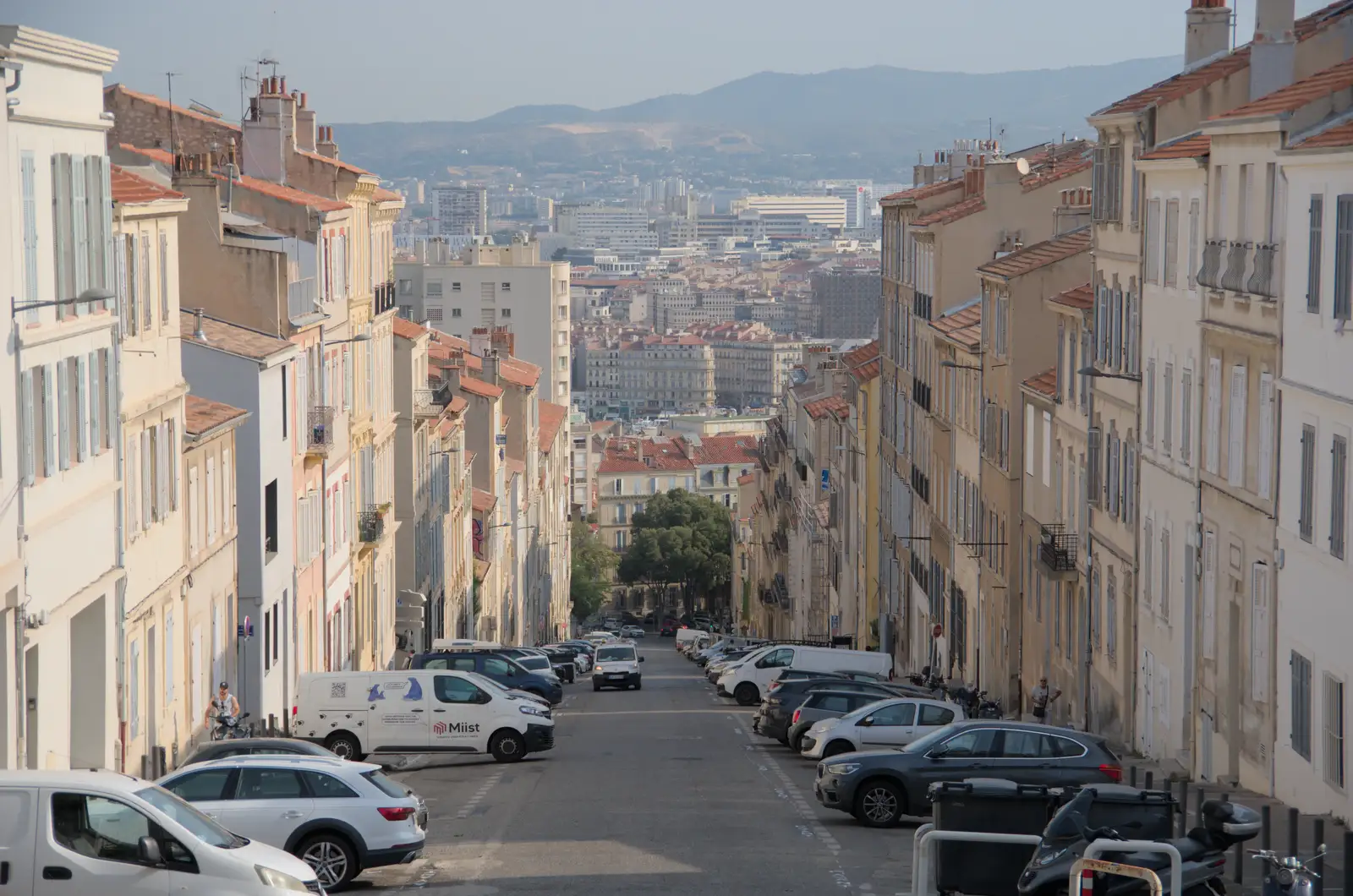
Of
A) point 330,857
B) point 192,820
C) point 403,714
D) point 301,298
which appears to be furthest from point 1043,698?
point 192,820

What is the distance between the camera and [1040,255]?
150 ft

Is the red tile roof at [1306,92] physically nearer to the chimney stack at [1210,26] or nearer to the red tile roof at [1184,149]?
the red tile roof at [1184,149]

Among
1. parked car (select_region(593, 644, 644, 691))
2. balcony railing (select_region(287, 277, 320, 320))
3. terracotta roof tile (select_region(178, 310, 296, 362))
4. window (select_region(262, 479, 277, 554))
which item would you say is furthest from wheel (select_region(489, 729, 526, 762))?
parked car (select_region(593, 644, 644, 691))

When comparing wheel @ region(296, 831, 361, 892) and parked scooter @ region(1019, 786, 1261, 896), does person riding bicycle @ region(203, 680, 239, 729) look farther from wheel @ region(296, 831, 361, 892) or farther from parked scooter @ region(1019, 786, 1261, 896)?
parked scooter @ region(1019, 786, 1261, 896)

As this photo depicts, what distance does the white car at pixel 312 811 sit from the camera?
66.1 ft

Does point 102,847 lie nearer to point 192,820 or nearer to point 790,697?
point 192,820

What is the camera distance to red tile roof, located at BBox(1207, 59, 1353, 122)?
25422mm

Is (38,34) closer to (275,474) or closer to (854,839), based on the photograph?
(854,839)

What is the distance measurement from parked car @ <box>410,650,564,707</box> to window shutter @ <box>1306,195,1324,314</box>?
22.4 meters

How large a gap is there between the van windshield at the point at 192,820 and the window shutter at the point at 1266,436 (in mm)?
15973

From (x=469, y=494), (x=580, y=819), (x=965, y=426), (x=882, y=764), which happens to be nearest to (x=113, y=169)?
(x=580, y=819)

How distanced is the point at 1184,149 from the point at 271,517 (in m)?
19.7

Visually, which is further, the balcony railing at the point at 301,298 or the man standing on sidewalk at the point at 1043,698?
the balcony railing at the point at 301,298

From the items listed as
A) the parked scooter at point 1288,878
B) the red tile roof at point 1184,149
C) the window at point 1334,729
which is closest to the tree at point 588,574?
the red tile roof at point 1184,149
